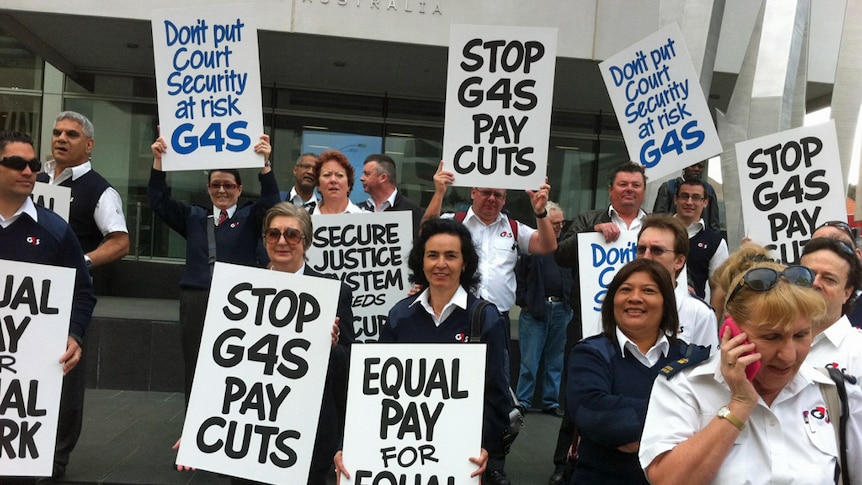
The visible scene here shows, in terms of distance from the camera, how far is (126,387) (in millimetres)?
8508

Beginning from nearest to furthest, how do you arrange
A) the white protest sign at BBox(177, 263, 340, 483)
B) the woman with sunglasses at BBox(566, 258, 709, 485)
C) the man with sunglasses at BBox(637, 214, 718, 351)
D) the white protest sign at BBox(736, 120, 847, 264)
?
1. the woman with sunglasses at BBox(566, 258, 709, 485)
2. the white protest sign at BBox(177, 263, 340, 483)
3. the man with sunglasses at BBox(637, 214, 718, 351)
4. the white protest sign at BBox(736, 120, 847, 264)

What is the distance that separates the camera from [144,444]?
653 centimetres

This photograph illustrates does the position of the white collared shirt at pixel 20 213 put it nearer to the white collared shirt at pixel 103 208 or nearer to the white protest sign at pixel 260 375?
the white collared shirt at pixel 103 208

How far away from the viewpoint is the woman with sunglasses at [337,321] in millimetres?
4078

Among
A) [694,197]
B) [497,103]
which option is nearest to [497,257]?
[497,103]

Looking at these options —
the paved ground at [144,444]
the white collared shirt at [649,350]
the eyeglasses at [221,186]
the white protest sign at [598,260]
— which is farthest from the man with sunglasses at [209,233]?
the white collared shirt at [649,350]

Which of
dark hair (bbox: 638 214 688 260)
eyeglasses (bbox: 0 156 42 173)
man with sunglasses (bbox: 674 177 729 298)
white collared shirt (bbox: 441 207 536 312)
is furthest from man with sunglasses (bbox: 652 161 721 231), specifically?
eyeglasses (bbox: 0 156 42 173)

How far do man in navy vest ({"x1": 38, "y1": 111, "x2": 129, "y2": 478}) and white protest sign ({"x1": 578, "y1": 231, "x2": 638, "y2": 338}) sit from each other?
9.41 feet

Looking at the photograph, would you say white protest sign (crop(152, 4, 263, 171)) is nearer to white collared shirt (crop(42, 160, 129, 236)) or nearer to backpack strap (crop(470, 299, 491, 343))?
white collared shirt (crop(42, 160, 129, 236))

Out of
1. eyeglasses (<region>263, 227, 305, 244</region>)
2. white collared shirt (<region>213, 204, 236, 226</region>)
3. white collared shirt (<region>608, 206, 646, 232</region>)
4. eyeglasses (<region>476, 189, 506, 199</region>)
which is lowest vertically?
eyeglasses (<region>263, 227, 305, 244</region>)

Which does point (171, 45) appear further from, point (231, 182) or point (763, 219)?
point (763, 219)

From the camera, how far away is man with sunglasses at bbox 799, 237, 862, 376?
3.04m

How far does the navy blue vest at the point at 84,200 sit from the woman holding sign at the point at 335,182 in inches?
54.8

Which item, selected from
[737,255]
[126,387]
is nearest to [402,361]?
[737,255]
